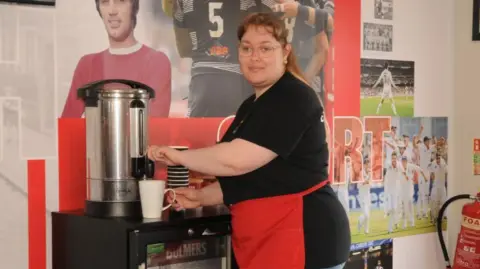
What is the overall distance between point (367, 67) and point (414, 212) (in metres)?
0.94

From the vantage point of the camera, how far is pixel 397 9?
4.00 metres

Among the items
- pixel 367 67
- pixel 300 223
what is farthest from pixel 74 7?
pixel 367 67

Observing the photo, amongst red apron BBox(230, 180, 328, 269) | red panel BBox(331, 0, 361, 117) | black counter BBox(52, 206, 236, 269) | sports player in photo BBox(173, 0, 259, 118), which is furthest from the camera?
red panel BBox(331, 0, 361, 117)

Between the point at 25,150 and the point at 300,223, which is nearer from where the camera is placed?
the point at 300,223

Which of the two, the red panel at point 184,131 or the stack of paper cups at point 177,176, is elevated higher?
the red panel at point 184,131

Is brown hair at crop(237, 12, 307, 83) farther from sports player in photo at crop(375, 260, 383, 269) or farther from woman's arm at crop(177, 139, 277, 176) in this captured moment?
sports player in photo at crop(375, 260, 383, 269)

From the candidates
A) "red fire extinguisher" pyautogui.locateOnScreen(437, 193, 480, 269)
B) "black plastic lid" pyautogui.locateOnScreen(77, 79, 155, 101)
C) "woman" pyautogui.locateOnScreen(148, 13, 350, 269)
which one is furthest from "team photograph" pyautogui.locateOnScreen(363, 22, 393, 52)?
"black plastic lid" pyautogui.locateOnScreen(77, 79, 155, 101)

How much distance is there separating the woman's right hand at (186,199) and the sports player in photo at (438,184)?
2.12m

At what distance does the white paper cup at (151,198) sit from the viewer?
7.72 ft

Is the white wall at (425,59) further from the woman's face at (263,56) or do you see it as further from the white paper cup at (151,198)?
the white paper cup at (151,198)

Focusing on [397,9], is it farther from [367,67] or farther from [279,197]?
[279,197]

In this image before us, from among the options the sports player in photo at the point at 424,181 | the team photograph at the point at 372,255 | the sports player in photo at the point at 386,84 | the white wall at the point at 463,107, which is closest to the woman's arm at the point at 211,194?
the team photograph at the point at 372,255

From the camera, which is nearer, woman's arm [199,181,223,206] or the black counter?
the black counter

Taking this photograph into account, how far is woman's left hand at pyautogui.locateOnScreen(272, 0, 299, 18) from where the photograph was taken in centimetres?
335
